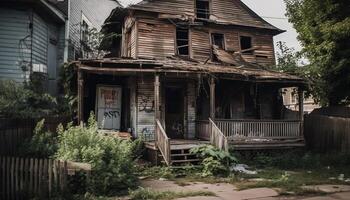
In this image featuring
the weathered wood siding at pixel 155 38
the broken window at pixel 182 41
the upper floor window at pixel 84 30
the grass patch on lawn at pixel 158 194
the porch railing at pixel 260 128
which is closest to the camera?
the grass patch on lawn at pixel 158 194

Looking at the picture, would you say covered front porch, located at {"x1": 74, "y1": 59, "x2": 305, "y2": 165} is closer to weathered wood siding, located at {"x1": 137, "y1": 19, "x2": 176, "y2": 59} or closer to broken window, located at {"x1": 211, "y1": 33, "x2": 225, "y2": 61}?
weathered wood siding, located at {"x1": 137, "y1": 19, "x2": 176, "y2": 59}

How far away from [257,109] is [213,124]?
5.51 meters

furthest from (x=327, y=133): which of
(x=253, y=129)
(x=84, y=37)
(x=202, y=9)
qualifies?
(x=84, y=37)

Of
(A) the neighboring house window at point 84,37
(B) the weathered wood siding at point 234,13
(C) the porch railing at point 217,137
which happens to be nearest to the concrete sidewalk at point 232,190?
(C) the porch railing at point 217,137

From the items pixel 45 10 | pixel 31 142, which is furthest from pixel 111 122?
pixel 31 142

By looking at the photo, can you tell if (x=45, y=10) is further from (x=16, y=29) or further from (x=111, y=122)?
(x=111, y=122)

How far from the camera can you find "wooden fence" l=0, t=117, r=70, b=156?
34.1ft

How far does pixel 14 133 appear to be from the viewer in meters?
10.9

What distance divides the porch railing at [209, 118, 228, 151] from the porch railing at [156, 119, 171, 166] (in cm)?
208

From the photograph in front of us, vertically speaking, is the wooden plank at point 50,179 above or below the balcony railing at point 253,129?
below

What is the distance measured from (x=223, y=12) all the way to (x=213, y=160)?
9532 millimetres

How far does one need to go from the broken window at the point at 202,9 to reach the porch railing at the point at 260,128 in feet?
21.2

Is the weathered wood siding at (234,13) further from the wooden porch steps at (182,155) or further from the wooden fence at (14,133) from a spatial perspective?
the wooden fence at (14,133)

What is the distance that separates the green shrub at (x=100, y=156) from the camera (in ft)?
32.8
